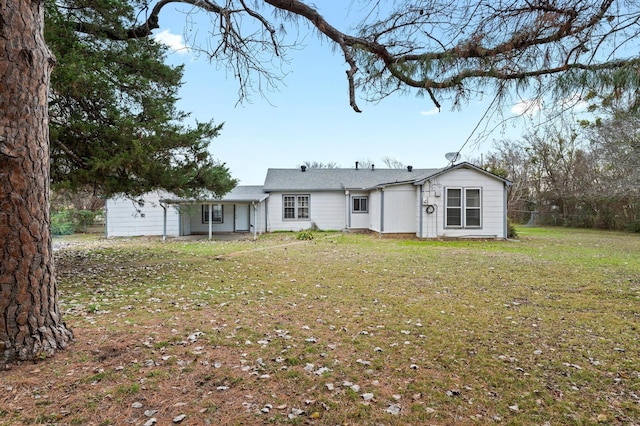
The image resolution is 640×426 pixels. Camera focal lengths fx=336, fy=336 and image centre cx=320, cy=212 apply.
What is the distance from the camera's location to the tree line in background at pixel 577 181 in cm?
1434

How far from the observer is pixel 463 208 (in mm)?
14047

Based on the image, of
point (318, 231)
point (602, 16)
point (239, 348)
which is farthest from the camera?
point (318, 231)

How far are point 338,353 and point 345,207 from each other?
1557 cm

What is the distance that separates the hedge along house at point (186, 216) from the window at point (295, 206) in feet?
3.79

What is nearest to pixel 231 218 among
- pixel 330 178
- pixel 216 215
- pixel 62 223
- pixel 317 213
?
pixel 216 215

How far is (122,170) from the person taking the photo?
722 centimetres

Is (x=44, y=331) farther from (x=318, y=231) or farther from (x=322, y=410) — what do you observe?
(x=318, y=231)

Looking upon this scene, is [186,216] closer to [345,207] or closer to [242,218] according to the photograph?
[242,218]

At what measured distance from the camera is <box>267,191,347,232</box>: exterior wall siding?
60.3ft

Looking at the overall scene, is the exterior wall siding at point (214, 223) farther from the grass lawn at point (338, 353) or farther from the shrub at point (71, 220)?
the grass lawn at point (338, 353)

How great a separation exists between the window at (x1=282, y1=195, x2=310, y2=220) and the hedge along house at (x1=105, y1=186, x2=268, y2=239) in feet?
3.79

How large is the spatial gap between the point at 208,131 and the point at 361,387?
22.5ft

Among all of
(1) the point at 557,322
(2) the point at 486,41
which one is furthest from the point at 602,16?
(1) the point at 557,322

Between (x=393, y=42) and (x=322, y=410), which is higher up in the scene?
(x=393, y=42)
